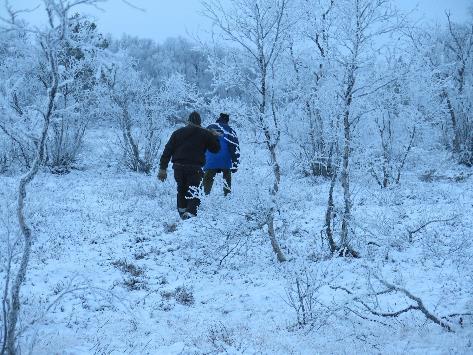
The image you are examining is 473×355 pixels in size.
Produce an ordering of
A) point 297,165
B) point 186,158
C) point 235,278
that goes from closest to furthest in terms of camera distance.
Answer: point 235,278 < point 297,165 < point 186,158

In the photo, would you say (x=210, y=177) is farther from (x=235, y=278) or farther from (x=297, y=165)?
(x=235, y=278)

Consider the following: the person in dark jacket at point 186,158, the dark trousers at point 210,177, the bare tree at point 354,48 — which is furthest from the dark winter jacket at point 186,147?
the bare tree at point 354,48

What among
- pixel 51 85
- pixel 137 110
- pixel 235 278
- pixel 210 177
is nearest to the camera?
pixel 51 85

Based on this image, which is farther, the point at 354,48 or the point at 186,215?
the point at 186,215

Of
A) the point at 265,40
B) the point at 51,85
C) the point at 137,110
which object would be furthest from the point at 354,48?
the point at 137,110

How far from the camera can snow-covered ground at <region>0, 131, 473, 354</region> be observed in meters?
3.65

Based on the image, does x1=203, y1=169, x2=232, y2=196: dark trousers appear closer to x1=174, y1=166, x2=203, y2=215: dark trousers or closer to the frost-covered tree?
x1=174, y1=166, x2=203, y2=215: dark trousers

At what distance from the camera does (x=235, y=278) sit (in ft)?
17.5

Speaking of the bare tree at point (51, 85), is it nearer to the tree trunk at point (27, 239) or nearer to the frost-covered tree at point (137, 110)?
the tree trunk at point (27, 239)

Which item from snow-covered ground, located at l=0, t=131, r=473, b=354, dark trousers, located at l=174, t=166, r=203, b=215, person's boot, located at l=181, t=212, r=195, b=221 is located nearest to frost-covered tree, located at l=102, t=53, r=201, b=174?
snow-covered ground, located at l=0, t=131, r=473, b=354

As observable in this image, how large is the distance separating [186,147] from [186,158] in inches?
7.8

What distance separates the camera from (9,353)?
2859 mm

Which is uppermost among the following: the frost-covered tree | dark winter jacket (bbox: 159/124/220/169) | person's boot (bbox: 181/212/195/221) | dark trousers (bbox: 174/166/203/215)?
the frost-covered tree

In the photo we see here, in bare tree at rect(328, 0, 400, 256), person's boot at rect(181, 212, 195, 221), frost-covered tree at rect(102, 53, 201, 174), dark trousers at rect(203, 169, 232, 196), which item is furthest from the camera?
frost-covered tree at rect(102, 53, 201, 174)
